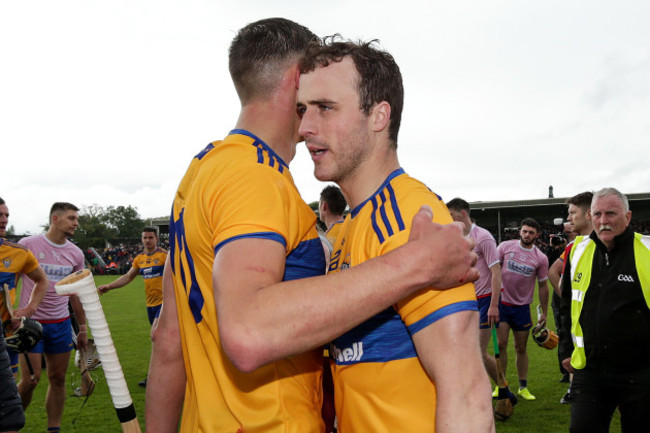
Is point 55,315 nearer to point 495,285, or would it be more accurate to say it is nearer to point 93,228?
point 495,285

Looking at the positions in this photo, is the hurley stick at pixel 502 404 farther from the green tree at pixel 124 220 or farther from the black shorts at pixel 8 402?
the green tree at pixel 124 220

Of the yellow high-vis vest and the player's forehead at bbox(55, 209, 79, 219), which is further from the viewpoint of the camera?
the player's forehead at bbox(55, 209, 79, 219)

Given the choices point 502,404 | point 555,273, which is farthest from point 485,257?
point 502,404

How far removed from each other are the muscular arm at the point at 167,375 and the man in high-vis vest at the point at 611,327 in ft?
12.4

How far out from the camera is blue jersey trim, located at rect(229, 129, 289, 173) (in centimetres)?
181

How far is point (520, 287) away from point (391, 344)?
835 centimetres

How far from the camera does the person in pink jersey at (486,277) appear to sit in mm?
8250

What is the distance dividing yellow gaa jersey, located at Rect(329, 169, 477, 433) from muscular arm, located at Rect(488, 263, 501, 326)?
690 cm

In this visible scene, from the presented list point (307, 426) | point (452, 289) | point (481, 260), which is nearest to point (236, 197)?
point (452, 289)

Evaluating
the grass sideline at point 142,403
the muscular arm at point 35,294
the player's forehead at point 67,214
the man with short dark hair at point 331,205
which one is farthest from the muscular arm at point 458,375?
the player's forehead at point 67,214

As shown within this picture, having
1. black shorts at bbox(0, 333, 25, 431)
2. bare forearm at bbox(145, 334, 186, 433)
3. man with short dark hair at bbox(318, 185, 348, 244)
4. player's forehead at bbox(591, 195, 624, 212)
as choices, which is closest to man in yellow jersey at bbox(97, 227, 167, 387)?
man with short dark hair at bbox(318, 185, 348, 244)

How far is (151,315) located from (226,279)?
10.7 metres

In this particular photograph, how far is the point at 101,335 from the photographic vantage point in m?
2.01

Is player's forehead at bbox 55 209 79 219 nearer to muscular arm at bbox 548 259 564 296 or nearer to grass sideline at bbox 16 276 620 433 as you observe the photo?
grass sideline at bbox 16 276 620 433
